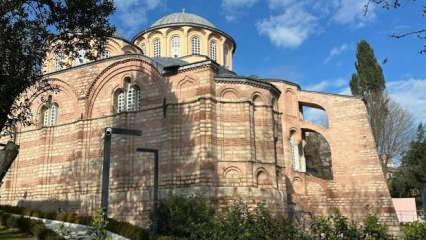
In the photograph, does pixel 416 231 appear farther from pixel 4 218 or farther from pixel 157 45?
pixel 157 45

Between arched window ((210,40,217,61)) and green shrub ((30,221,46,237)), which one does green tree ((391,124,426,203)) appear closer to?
arched window ((210,40,217,61))

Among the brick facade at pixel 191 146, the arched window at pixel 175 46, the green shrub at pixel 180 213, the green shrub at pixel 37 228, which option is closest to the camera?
the green shrub at pixel 37 228

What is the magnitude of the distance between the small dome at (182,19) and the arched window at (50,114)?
844 centimetres

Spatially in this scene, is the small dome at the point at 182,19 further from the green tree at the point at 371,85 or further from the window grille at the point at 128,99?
the green tree at the point at 371,85

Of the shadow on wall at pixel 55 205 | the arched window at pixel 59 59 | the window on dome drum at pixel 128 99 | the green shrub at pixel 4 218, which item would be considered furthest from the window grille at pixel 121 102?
the green shrub at pixel 4 218

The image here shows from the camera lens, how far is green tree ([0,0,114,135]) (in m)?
10.8

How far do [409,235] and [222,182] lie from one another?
9.81 meters

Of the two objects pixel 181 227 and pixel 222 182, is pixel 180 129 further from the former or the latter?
pixel 181 227

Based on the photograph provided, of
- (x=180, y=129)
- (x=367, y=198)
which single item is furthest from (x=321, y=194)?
(x=180, y=129)

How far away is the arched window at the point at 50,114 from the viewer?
21.8 meters

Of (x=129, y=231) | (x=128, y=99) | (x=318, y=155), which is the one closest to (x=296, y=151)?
(x=128, y=99)

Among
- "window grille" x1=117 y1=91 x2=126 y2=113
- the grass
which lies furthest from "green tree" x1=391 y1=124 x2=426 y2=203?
the grass

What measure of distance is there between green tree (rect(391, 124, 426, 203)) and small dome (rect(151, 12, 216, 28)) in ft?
51.3

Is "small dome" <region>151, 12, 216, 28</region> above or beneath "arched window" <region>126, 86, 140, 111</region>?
above
